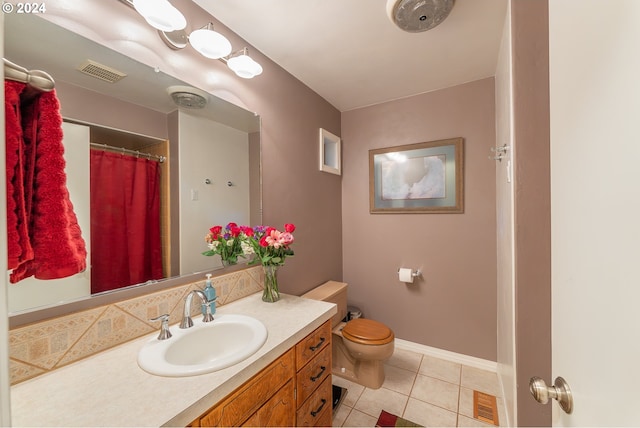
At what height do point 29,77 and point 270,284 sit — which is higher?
point 29,77

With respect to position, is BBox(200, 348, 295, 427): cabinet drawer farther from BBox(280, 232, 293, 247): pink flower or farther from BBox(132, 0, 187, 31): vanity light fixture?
BBox(132, 0, 187, 31): vanity light fixture

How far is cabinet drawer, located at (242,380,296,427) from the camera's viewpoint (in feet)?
3.01

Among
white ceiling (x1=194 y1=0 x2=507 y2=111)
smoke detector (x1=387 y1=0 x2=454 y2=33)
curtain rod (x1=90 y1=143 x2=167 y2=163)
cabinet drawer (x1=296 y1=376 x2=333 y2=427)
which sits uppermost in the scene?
white ceiling (x1=194 y1=0 x2=507 y2=111)

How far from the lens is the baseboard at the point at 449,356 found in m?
2.07

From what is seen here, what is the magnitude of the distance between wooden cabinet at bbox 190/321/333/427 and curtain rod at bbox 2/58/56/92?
88cm

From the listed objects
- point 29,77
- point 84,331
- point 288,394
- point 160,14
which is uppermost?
point 160,14

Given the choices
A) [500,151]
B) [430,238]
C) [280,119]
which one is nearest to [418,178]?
[430,238]

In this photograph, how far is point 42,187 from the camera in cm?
49

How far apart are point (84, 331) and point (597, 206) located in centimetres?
149

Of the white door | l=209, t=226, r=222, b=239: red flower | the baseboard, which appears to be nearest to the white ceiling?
the white door

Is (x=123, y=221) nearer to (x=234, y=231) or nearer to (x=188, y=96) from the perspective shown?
(x=234, y=231)

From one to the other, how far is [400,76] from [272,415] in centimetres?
233

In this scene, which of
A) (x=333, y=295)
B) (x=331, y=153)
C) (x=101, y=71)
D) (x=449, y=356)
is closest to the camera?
(x=101, y=71)

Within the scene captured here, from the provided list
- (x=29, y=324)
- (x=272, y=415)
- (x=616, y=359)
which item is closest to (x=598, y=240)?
(x=616, y=359)
